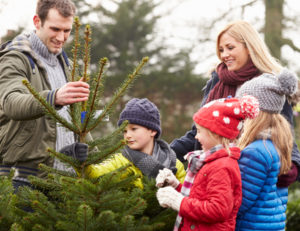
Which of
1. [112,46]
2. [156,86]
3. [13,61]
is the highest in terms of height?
[13,61]

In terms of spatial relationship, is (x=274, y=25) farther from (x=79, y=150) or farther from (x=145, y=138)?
(x=79, y=150)


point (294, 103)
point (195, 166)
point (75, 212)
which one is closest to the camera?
point (75, 212)

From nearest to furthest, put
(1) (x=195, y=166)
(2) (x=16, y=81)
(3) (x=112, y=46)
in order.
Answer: (1) (x=195, y=166)
(2) (x=16, y=81)
(3) (x=112, y=46)

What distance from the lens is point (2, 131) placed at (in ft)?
10.6

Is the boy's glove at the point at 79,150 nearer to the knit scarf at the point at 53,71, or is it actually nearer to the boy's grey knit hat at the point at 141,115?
the knit scarf at the point at 53,71

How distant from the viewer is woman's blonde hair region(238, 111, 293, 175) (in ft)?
10.2

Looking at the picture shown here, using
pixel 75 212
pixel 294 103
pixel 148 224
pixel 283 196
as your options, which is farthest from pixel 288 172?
pixel 75 212

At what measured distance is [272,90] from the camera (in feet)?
10.5

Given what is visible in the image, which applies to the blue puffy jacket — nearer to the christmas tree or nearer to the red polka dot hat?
the red polka dot hat

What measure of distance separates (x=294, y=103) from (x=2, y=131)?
7.11ft

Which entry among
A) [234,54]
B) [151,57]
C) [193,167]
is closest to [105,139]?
[193,167]

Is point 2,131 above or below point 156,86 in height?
above

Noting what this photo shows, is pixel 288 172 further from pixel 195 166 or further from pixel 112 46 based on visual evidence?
pixel 112 46

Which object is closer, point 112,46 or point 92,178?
point 92,178
